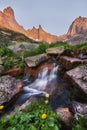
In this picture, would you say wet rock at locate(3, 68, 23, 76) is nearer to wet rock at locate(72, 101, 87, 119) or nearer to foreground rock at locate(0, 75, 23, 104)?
foreground rock at locate(0, 75, 23, 104)

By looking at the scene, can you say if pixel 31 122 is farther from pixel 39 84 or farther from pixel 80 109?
pixel 39 84

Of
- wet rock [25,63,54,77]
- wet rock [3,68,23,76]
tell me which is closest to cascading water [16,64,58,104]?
wet rock [25,63,54,77]

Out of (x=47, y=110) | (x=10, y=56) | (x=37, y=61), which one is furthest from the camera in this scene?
(x=10, y=56)

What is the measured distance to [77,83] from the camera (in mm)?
7707

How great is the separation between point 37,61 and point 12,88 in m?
2.63

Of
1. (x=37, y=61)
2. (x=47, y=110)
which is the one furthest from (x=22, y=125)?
(x=37, y=61)

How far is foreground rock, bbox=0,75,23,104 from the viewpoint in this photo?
8.27 meters

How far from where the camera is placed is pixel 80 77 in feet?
26.0

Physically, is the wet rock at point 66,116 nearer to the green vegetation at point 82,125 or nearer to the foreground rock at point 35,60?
the green vegetation at point 82,125

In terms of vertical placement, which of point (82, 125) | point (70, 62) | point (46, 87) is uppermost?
point (70, 62)

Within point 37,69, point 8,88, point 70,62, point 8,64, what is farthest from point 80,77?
point 8,64

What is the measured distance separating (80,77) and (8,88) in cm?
270

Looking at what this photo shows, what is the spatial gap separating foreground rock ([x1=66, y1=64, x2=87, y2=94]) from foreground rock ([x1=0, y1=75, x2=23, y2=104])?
2.03 m

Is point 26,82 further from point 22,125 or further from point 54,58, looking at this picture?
point 22,125
